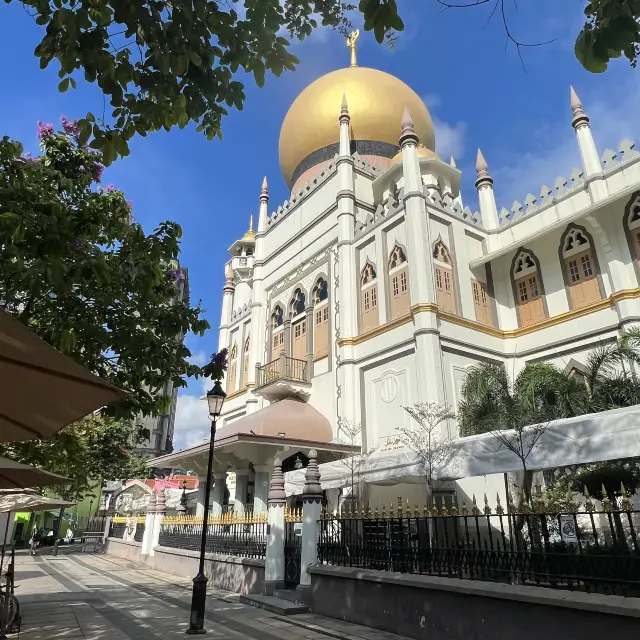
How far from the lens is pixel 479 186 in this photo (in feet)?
62.0

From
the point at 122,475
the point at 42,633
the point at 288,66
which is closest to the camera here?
the point at 288,66

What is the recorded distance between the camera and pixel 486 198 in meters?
18.6

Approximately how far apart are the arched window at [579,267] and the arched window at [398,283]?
15.5ft

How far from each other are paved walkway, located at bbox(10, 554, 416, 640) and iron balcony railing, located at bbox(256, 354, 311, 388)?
276 inches

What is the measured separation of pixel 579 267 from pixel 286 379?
9.86 meters

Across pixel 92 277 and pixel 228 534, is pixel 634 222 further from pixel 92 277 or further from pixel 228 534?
pixel 92 277

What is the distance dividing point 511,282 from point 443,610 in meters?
12.8

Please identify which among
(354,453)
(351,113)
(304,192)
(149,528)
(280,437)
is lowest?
(149,528)

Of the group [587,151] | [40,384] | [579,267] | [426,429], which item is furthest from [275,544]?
[587,151]

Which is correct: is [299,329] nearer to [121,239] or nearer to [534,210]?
[534,210]

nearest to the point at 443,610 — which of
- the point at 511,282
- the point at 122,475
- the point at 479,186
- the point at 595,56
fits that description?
the point at 595,56

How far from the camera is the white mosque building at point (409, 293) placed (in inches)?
562

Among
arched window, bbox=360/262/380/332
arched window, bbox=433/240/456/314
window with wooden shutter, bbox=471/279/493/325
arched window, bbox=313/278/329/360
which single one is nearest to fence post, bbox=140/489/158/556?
arched window, bbox=313/278/329/360

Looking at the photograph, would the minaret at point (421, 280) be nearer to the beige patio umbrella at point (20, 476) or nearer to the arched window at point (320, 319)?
the arched window at point (320, 319)
